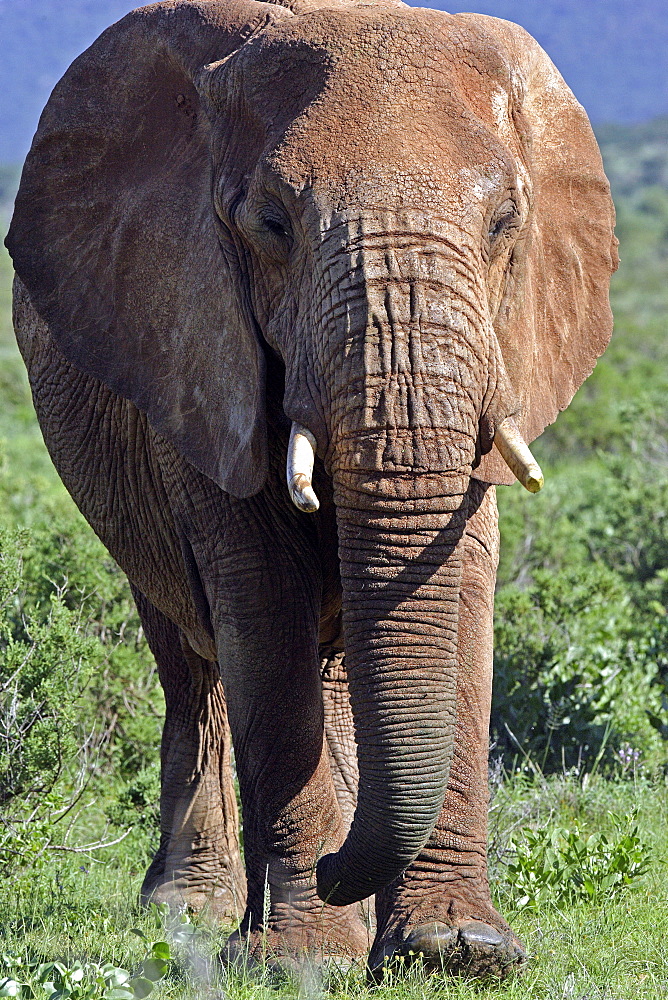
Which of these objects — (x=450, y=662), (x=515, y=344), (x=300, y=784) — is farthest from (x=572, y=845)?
(x=515, y=344)

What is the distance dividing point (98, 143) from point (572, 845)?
8.56ft

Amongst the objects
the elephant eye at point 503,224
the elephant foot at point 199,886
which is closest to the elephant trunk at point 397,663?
the elephant eye at point 503,224

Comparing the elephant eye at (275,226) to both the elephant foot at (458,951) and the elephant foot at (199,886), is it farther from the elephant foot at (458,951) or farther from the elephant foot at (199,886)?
the elephant foot at (199,886)

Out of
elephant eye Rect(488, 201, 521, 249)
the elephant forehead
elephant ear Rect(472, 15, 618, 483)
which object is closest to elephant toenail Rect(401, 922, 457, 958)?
elephant ear Rect(472, 15, 618, 483)

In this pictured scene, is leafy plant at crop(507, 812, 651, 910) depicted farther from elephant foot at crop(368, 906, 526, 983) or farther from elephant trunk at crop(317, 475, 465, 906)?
elephant trunk at crop(317, 475, 465, 906)

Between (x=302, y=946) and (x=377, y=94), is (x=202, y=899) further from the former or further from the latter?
(x=377, y=94)

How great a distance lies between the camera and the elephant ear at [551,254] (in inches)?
145

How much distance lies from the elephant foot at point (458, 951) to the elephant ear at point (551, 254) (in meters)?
1.15

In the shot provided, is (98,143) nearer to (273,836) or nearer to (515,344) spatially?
(515,344)

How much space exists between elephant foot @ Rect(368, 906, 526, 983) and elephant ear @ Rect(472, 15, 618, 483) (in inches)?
45.4

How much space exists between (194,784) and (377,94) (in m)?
2.96

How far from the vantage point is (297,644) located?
12.6 feet

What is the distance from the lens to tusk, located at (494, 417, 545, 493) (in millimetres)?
3193

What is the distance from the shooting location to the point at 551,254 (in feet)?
13.4
